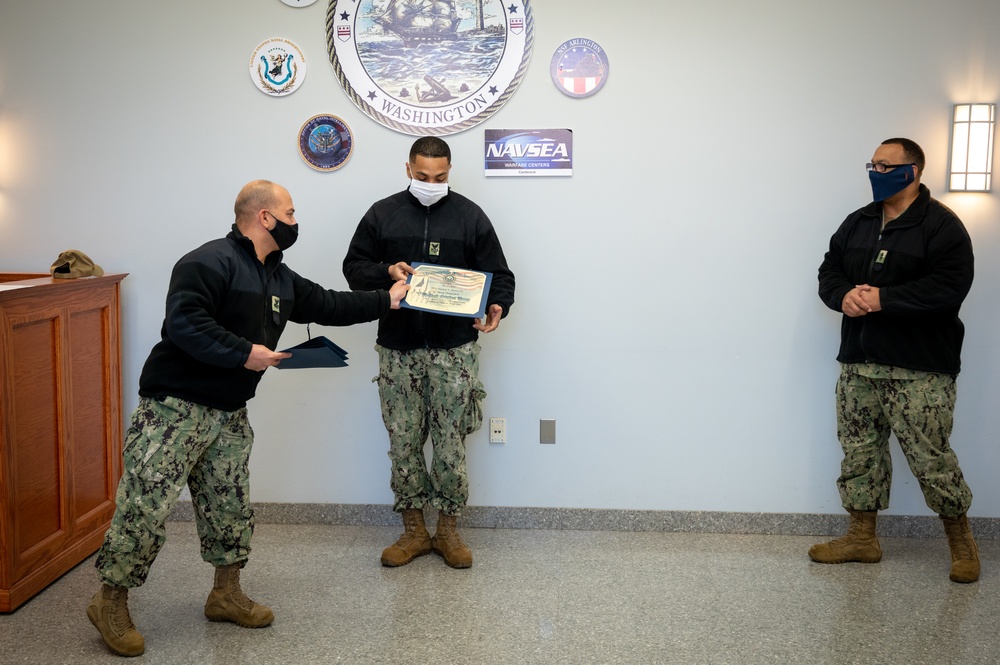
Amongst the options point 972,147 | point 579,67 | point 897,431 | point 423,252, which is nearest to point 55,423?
point 423,252

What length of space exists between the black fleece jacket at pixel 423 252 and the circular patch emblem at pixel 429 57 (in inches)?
18.2

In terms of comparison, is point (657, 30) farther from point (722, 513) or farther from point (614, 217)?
point (722, 513)

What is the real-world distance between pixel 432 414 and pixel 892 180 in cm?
202

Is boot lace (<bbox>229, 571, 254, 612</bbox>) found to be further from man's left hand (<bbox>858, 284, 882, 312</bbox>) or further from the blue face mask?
the blue face mask

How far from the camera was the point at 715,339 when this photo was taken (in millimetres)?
4078

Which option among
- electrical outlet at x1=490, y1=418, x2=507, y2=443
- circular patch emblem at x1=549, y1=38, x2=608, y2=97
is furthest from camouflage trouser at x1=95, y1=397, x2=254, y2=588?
circular patch emblem at x1=549, y1=38, x2=608, y2=97

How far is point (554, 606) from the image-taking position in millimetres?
3344

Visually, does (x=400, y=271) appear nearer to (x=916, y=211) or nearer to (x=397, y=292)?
(x=397, y=292)

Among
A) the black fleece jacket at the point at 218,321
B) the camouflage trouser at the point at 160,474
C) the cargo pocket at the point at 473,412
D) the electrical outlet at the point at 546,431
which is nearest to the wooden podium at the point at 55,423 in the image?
the camouflage trouser at the point at 160,474

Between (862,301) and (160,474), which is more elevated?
(862,301)

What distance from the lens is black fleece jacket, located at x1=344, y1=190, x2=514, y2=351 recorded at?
12.1 feet

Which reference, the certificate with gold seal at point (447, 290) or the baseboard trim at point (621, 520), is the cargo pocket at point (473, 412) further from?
the baseboard trim at point (621, 520)

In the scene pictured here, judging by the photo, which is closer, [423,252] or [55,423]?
[55,423]

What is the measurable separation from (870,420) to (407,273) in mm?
1944
